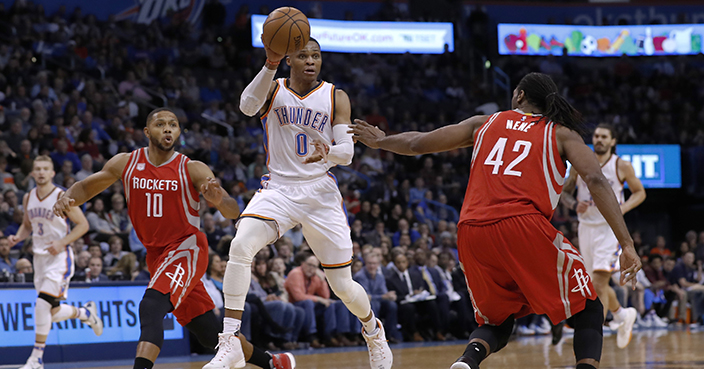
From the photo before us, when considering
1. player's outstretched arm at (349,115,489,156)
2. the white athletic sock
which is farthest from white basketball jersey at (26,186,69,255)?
player's outstretched arm at (349,115,489,156)

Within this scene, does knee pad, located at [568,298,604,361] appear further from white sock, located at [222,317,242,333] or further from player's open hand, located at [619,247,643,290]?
white sock, located at [222,317,242,333]

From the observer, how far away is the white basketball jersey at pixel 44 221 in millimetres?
8195

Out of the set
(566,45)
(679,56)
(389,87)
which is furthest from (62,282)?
(679,56)

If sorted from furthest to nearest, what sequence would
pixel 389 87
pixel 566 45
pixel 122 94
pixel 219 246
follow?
pixel 566 45
pixel 389 87
pixel 122 94
pixel 219 246

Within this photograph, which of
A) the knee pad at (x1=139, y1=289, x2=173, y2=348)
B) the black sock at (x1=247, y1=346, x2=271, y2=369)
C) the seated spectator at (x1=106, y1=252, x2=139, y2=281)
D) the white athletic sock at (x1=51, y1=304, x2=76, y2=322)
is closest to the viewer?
the knee pad at (x1=139, y1=289, x2=173, y2=348)

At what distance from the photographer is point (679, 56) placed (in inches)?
890

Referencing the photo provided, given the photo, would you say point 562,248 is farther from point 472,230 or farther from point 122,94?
point 122,94

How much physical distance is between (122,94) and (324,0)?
743 centimetres

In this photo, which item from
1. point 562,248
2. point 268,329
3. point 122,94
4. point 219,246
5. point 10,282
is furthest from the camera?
point 122,94

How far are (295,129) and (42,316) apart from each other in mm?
4053

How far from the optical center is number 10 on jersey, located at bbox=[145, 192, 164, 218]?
5.33 metres

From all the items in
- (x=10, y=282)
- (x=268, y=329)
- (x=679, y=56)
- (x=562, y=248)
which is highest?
(x=679, y=56)

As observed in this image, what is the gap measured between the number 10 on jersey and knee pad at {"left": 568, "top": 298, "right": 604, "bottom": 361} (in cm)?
288

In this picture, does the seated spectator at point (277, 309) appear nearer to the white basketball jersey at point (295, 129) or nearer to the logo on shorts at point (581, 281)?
the white basketball jersey at point (295, 129)
